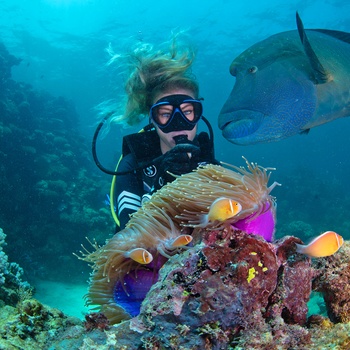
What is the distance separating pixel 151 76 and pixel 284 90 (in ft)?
5.94

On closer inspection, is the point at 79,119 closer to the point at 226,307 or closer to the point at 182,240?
the point at 182,240

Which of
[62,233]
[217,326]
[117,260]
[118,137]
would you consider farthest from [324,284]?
[118,137]

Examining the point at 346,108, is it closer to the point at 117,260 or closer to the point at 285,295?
the point at 285,295

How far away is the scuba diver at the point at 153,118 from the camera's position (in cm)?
299

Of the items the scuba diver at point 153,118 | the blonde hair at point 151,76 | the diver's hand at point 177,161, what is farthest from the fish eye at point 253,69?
the blonde hair at point 151,76

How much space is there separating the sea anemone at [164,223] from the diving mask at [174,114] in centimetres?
147

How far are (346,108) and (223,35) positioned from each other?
33.2 meters

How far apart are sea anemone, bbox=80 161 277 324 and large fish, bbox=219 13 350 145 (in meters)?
0.56

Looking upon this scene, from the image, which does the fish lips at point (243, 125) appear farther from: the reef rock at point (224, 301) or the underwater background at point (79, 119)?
the underwater background at point (79, 119)

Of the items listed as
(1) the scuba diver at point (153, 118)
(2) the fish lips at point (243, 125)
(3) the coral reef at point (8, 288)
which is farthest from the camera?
(1) the scuba diver at point (153, 118)

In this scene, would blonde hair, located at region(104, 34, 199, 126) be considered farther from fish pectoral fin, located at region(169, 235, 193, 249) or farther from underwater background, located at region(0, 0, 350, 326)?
fish pectoral fin, located at region(169, 235, 193, 249)

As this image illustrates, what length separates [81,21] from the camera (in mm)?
34562

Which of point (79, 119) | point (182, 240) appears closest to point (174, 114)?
point (182, 240)

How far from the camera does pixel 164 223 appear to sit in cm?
163
